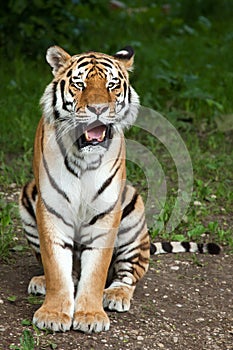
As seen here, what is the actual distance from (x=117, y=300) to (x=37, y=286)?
480 mm

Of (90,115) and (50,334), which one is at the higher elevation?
(90,115)

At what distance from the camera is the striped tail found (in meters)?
5.43

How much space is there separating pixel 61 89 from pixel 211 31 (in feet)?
26.4

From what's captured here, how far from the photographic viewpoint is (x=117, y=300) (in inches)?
178

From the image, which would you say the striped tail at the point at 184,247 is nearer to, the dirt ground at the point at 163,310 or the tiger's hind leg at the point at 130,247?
the dirt ground at the point at 163,310

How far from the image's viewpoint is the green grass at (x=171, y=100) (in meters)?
6.27

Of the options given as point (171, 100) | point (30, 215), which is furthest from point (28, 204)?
point (171, 100)

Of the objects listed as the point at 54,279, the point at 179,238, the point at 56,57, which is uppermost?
the point at 56,57

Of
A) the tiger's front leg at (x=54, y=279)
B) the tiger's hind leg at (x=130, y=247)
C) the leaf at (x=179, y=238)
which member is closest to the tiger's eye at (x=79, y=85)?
the tiger's front leg at (x=54, y=279)

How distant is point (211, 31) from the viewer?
1199 cm

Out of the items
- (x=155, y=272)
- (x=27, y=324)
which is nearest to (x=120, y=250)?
(x=155, y=272)

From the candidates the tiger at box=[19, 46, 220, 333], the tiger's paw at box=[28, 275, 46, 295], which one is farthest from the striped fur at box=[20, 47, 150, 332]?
the tiger's paw at box=[28, 275, 46, 295]

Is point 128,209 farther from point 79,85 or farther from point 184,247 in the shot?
point 79,85

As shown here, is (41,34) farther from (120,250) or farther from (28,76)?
(120,250)
